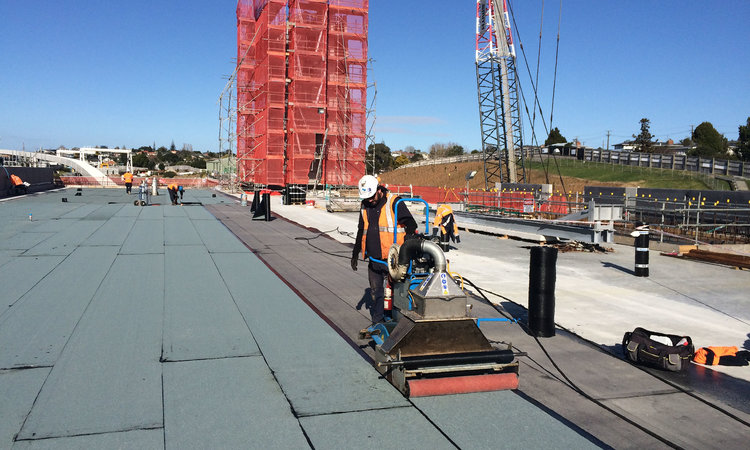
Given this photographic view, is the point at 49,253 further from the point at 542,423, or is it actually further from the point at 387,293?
the point at 542,423

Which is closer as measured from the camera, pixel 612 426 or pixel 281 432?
pixel 281 432

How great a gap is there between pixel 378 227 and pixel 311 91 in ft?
143

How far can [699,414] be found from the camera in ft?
16.8

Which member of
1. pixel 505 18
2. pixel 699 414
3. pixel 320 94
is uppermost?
pixel 505 18

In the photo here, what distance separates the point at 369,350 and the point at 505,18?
5017cm

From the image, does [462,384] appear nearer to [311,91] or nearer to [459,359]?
[459,359]

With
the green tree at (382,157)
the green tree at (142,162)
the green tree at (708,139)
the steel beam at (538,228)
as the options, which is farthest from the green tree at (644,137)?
the green tree at (142,162)

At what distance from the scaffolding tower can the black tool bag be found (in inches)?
1642

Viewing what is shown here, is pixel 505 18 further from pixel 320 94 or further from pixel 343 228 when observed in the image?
pixel 343 228

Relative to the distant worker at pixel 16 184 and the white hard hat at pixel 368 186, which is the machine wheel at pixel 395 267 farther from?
the distant worker at pixel 16 184

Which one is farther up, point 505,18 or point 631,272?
point 505,18

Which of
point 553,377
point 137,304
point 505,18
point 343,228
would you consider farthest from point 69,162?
point 553,377

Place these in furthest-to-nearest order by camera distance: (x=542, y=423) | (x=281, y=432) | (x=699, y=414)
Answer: (x=699, y=414), (x=542, y=423), (x=281, y=432)

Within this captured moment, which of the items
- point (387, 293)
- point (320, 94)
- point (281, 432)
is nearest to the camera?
point (281, 432)
